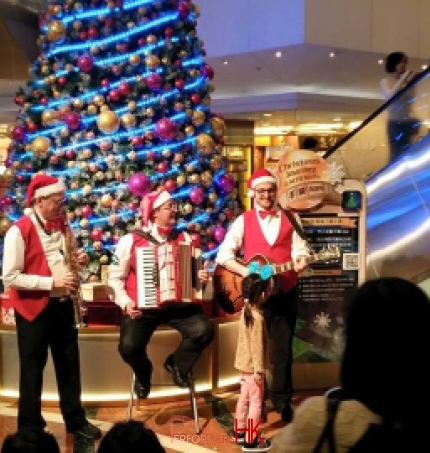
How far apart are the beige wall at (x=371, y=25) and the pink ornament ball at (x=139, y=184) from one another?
6.11 m

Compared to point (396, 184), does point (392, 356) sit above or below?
below

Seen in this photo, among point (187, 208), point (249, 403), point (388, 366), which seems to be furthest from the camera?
point (187, 208)

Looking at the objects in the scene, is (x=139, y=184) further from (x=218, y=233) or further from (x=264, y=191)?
(x=264, y=191)

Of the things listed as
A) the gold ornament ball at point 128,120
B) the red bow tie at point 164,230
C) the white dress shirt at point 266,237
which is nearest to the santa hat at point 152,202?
the red bow tie at point 164,230

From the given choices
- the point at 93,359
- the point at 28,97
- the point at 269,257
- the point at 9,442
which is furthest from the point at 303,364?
the point at 9,442

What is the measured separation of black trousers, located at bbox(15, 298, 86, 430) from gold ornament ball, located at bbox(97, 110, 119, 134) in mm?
1600

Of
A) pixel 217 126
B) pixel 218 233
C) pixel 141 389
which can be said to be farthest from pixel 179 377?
pixel 217 126

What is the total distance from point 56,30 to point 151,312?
2.42 m

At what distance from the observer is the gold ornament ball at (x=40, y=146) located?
5.33 m

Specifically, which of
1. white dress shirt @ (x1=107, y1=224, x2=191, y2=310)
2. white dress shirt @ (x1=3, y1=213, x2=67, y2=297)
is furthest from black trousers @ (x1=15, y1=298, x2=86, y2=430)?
white dress shirt @ (x1=107, y1=224, x2=191, y2=310)

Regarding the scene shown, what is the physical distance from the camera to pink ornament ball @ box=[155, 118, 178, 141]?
5.21m

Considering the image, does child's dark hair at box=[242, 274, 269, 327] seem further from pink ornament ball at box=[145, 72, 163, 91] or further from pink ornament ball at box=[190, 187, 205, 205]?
pink ornament ball at box=[145, 72, 163, 91]

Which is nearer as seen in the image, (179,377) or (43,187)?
(43,187)

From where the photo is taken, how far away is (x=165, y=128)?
17.1 feet
